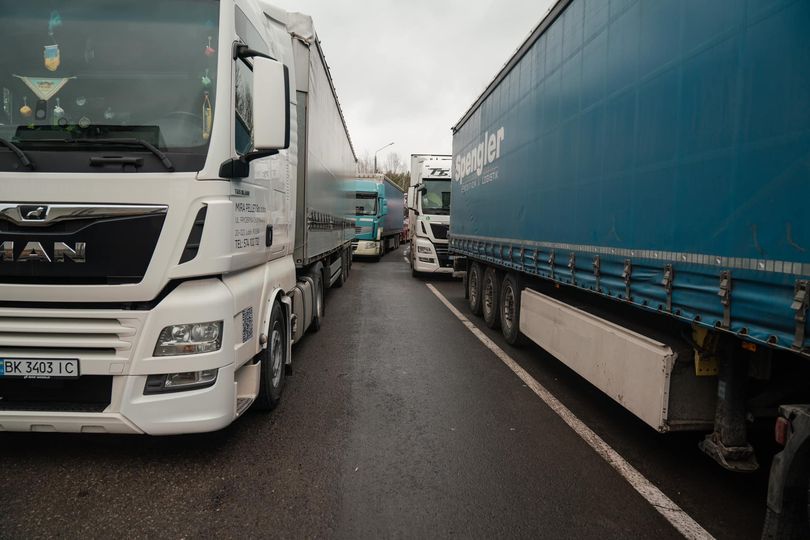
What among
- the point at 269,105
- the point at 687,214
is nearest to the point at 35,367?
the point at 269,105

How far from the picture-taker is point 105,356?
3283 millimetres

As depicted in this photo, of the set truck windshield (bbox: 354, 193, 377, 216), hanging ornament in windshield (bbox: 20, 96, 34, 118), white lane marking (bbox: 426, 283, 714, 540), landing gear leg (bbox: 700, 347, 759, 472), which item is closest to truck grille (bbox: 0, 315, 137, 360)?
hanging ornament in windshield (bbox: 20, 96, 34, 118)

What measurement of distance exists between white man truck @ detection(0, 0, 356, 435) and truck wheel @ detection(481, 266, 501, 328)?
17.2 feet

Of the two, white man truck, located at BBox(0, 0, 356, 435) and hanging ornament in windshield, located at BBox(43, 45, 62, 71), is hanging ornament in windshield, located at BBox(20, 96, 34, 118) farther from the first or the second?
hanging ornament in windshield, located at BBox(43, 45, 62, 71)

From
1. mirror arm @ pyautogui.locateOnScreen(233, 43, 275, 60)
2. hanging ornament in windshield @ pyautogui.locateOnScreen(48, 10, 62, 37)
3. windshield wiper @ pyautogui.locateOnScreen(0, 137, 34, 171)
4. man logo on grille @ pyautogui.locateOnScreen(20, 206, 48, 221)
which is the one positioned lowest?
man logo on grille @ pyautogui.locateOnScreen(20, 206, 48, 221)

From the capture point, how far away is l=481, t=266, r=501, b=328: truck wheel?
27.7 ft

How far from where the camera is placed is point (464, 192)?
10.6 metres

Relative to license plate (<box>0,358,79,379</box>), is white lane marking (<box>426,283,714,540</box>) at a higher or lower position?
lower

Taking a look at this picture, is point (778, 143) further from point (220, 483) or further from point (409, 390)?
point (409, 390)

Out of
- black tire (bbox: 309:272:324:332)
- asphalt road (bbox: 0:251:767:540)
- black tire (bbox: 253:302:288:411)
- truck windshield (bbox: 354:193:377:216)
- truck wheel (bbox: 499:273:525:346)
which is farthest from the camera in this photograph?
truck windshield (bbox: 354:193:377:216)

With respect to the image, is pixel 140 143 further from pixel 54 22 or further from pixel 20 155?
pixel 54 22

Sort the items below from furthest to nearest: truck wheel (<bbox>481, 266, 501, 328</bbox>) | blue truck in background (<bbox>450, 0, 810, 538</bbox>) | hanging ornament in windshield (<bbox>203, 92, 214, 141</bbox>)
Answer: truck wheel (<bbox>481, 266, 501, 328</bbox>)
hanging ornament in windshield (<bbox>203, 92, 214, 141</bbox>)
blue truck in background (<bbox>450, 0, 810, 538</bbox>)

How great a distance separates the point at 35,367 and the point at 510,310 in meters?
5.82

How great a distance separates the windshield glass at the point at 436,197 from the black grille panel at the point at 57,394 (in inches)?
516
